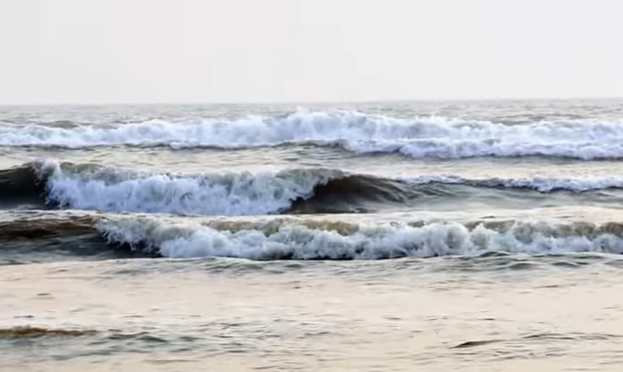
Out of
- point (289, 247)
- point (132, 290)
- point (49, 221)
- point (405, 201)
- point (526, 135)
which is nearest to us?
point (132, 290)

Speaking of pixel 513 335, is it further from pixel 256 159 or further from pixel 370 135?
pixel 370 135

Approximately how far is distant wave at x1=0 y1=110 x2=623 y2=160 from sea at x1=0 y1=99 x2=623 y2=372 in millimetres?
263

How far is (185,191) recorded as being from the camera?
50.0ft

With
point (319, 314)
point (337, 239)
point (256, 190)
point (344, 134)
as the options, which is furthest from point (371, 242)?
point (344, 134)

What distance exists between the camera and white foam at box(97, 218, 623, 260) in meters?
9.81

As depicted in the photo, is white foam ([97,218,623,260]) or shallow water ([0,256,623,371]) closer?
shallow water ([0,256,623,371])

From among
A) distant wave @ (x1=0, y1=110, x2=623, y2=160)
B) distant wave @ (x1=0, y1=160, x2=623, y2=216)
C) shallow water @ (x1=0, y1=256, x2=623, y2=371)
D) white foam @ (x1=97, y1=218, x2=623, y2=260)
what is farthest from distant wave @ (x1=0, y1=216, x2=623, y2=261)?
distant wave @ (x1=0, y1=110, x2=623, y2=160)

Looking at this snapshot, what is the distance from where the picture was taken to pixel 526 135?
927 inches

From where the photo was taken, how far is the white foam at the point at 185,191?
14.7m

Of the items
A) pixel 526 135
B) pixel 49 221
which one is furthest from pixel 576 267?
pixel 526 135

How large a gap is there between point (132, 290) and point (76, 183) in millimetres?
8731

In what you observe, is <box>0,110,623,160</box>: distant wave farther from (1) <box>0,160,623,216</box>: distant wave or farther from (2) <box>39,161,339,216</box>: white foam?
(2) <box>39,161,339,216</box>: white foam

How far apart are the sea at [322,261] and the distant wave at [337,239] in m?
0.02

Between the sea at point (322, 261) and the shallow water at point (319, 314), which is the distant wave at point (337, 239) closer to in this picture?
the sea at point (322, 261)
